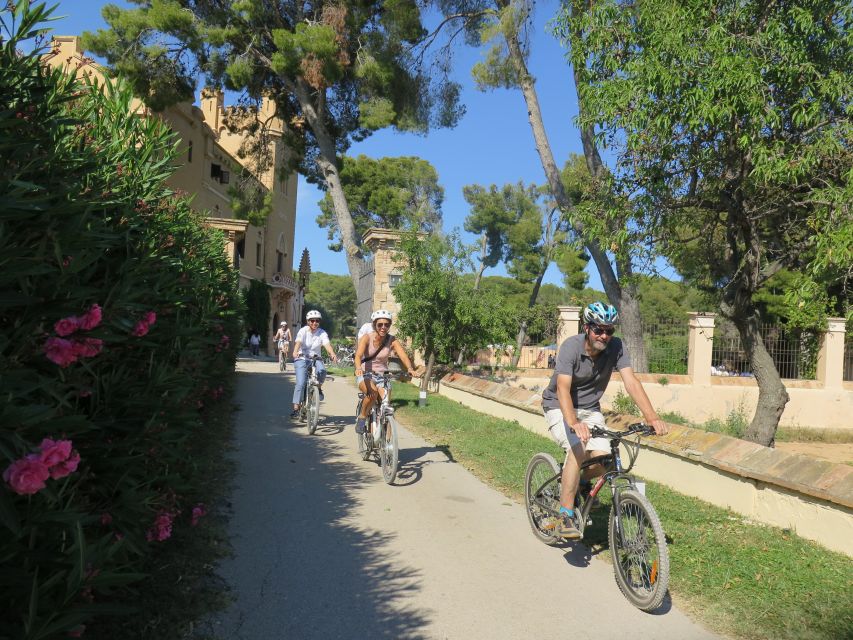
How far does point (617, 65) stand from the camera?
8.62 metres

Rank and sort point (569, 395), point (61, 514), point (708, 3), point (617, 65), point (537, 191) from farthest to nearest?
point (537, 191), point (617, 65), point (708, 3), point (569, 395), point (61, 514)

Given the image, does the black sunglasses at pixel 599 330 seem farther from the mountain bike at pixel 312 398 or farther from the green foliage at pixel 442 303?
the green foliage at pixel 442 303

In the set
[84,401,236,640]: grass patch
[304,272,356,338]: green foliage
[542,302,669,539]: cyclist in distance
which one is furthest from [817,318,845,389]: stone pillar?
[304,272,356,338]: green foliage

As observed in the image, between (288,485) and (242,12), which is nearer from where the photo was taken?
(288,485)

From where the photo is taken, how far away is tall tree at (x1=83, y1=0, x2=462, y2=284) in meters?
17.2

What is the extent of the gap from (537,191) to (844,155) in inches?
1626

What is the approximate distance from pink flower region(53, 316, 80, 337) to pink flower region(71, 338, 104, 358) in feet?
0.15

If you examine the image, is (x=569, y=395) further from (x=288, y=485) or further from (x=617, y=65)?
(x=617, y=65)

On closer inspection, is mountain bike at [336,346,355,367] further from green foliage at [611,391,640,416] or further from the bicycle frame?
the bicycle frame

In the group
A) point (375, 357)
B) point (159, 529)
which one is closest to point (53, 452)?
point (159, 529)

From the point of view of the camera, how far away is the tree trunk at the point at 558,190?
38.5 feet

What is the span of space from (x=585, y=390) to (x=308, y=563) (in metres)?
2.37

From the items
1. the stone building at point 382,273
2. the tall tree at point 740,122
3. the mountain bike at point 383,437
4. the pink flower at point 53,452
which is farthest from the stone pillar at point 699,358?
the pink flower at point 53,452

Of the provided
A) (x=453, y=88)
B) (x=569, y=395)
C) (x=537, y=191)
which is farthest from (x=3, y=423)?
(x=537, y=191)
